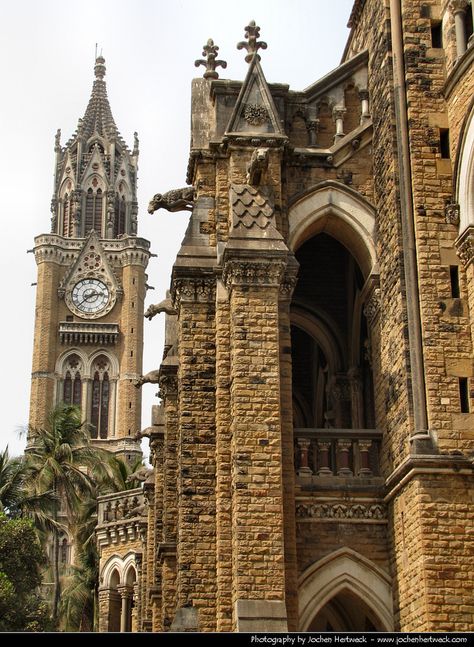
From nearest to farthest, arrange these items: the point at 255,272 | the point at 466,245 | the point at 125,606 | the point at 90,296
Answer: the point at 466,245, the point at 255,272, the point at 125,606, the point at 90,296

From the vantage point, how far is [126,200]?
371 ft

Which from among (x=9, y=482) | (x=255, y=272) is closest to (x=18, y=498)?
(x=9, y=482)

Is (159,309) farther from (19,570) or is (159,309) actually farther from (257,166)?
(19,570)

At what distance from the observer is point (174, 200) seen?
22.8 metres

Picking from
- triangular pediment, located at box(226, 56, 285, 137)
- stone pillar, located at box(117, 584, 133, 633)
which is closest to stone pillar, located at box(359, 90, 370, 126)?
triangular pediment, located at box(226, 56, 285, 137)

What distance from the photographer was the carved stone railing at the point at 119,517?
43750 millimetres

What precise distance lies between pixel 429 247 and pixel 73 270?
8809 centimetres

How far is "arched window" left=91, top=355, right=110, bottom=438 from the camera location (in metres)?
102

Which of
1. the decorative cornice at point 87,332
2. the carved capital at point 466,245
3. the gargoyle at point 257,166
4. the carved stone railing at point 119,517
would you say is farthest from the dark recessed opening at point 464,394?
the decorative cornice at point 87,332

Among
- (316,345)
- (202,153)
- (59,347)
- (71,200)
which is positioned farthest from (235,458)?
(71,200)

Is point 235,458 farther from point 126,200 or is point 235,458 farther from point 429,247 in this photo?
point 126,200

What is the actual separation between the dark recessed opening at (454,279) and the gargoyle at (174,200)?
594 cm

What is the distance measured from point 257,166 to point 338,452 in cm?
455

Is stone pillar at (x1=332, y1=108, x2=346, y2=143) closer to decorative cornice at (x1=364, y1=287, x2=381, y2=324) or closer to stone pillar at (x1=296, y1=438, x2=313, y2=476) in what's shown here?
decorative cornice at (x1=364, y1=287, x2=381, y2=324)
